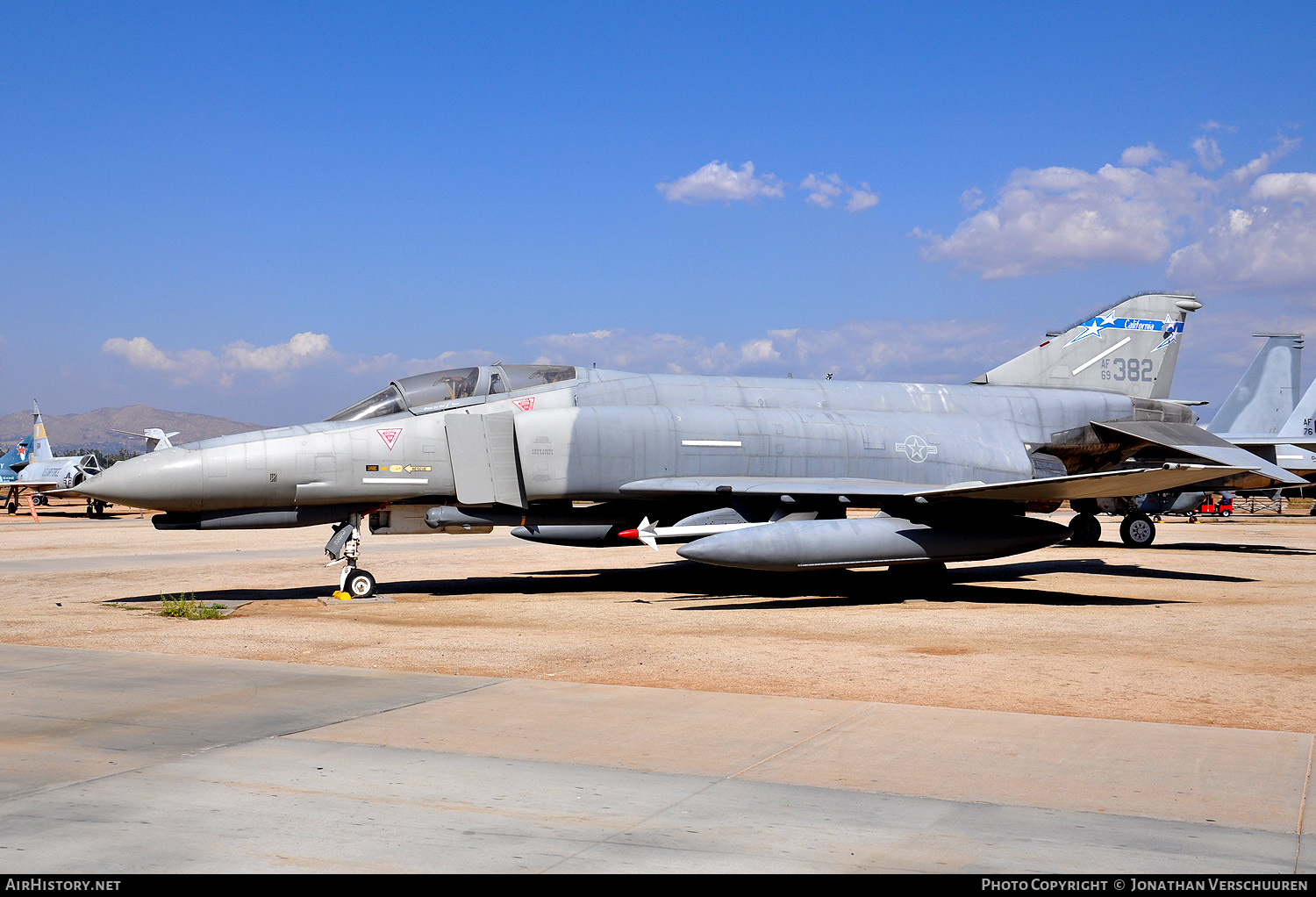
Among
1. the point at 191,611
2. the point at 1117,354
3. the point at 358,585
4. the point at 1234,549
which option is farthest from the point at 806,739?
→ the point at 1234,549

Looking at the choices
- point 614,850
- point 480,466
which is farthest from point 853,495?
point 614,850

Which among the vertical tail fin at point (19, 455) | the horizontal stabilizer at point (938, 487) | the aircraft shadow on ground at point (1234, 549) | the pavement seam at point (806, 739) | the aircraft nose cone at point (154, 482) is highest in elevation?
the vertical tail fin at point (19, 455)

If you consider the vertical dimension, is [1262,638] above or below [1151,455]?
below

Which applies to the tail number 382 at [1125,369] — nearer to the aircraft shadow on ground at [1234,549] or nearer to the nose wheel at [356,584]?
the aircraft shadow on ground at [1234,549]

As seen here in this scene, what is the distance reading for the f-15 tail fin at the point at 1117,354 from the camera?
17.3 metres

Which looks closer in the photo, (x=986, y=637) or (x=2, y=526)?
(x=986, y=637)

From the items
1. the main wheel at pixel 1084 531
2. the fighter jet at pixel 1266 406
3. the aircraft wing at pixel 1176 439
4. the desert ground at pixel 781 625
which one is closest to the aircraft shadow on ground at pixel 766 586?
the desert ground at pixel 781 625

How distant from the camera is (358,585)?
13625 mm

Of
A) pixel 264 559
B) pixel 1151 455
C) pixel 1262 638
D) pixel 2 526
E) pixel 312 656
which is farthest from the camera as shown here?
pixel 2 526

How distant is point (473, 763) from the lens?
5.42 metres

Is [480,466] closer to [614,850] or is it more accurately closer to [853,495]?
[853,495]

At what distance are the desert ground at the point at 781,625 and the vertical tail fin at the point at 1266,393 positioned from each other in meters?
7.73

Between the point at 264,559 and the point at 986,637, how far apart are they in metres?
16.4

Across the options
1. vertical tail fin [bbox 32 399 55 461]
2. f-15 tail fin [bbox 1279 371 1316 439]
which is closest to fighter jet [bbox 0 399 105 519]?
vertical tail fin [bbox 32 399 55 461]
